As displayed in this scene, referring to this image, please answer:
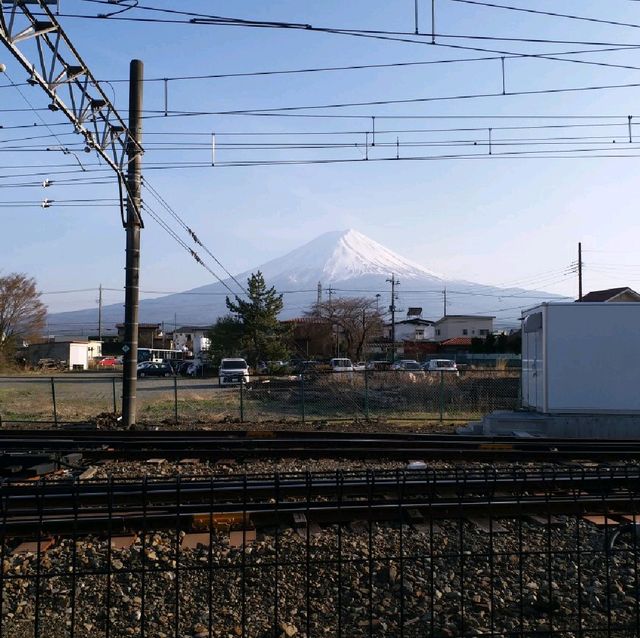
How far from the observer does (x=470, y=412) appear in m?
24.3

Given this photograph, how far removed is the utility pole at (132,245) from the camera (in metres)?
18.8

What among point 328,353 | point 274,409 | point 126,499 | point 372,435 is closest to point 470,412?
point 274,409

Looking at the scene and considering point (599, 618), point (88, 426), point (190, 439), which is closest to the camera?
point (599, 618)

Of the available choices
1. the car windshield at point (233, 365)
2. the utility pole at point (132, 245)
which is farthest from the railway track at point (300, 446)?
the car windshield at point (233, 365)

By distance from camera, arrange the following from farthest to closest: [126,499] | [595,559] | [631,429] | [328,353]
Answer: [328,353], [631,429], [126,499], [595,559]

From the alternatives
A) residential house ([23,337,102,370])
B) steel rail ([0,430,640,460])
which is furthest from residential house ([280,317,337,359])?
steel rail ([0,430,640,460])

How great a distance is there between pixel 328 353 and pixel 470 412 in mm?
53548

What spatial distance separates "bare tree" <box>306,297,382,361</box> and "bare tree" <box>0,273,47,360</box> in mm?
30355

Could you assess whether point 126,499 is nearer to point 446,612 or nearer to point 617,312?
point 446,612

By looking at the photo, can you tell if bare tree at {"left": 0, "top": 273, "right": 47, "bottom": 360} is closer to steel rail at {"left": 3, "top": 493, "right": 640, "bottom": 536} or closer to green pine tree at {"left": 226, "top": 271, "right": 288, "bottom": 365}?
green pine tree at {"left": 226, "top": 271, "right": 288, "bottom": 365}

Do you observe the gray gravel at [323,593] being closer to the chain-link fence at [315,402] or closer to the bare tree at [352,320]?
the chain-link fence at [315,402]

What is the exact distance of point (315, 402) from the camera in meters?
27.8

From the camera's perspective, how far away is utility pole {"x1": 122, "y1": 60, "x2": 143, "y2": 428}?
61.7 feet

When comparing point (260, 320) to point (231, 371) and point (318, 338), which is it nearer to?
point (231, 371)
